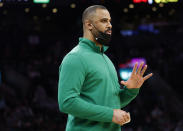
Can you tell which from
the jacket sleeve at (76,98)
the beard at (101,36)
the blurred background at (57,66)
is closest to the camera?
the jacket sleeve at (76,98)

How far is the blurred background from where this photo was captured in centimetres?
952

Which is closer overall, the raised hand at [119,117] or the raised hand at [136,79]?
the raised hand at [119,117]

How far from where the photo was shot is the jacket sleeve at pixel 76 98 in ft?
7.71

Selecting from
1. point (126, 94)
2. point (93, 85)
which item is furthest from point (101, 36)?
point (126, 94)

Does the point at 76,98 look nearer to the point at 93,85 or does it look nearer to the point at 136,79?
the point at 93,85

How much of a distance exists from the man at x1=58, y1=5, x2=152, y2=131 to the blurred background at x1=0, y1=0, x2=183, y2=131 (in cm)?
448

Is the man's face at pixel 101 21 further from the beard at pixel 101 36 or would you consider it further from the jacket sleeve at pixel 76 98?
the jacket sleeve at pixel 76 98

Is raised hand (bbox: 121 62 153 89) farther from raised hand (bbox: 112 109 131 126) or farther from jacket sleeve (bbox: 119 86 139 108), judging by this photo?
raised hand (bbox: 112 109 131 126)

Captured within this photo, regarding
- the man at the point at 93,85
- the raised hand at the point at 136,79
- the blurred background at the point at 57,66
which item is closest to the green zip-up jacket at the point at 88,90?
the man at the point at 93,85

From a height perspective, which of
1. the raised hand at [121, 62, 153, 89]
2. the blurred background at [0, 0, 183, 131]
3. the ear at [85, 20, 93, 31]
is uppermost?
the ear at [85, 20, 93, 31]

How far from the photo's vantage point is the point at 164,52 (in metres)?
12.5

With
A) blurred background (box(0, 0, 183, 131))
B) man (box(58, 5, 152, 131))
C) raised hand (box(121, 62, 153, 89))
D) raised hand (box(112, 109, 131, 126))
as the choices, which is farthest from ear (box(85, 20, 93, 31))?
blurred background (box(0, 0, 183, 131))

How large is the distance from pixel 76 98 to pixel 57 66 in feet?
29.4

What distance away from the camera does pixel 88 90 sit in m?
2.50
